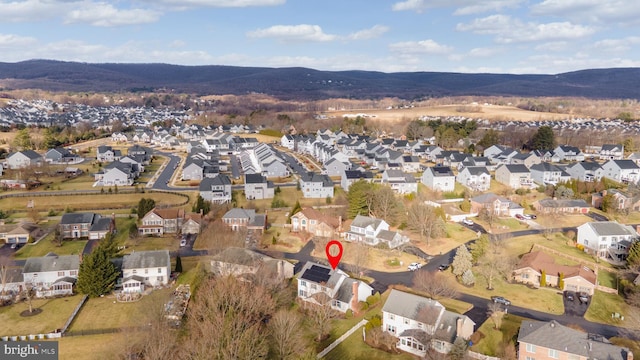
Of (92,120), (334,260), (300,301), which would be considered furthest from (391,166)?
(92,120)

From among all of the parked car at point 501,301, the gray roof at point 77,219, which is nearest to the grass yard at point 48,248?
the gray roof at point 77,219

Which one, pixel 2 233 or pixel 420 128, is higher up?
pixel 420 128

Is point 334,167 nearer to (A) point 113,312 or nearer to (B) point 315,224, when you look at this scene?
(B) point 315,224

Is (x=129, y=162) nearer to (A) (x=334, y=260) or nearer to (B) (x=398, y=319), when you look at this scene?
(A) (x=334, y=260)

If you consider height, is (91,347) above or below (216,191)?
below

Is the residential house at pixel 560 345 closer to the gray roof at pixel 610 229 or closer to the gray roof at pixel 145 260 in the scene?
the gray roof at pixel 610 229

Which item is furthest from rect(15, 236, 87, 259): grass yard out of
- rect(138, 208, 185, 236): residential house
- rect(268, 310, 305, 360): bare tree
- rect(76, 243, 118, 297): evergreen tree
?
rect(268, 310, 305, 360): bare tree

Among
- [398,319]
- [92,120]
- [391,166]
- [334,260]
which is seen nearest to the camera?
[398,319]
